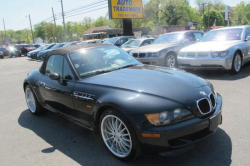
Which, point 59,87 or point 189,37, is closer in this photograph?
point 59,87

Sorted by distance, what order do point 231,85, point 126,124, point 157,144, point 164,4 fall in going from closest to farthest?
point 157,144 < point 126,124 < point 231,85 < point 164,4

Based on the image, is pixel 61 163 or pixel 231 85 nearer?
pixel 61 163

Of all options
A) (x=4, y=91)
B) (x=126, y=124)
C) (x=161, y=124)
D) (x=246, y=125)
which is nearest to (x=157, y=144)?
(x=161, y=124)

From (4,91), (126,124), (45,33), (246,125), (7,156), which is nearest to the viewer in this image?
(126,124)

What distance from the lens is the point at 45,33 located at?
112 meters

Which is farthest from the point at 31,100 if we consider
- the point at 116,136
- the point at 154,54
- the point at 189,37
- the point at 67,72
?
the point at 189,37

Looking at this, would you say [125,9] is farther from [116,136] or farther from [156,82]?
[116,136]

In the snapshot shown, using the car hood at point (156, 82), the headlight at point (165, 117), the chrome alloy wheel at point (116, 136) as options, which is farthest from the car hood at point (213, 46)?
the chrome alloy wheel at point (116, 136)

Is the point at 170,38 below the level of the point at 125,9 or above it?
below

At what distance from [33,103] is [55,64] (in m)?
1.40

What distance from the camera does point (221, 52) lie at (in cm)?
719

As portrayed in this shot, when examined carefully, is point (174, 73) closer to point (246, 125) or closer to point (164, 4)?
point (246, 125)

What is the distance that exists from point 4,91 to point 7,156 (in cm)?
531

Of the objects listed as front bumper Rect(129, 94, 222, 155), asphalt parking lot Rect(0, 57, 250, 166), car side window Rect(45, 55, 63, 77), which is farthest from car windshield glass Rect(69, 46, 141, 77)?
front bumper Rect(129, 94, 222, 155)
